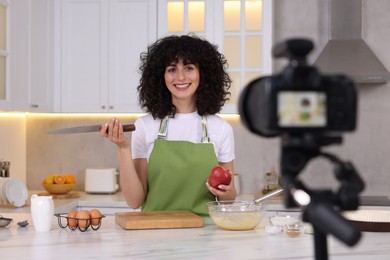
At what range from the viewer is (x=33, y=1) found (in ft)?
14.4

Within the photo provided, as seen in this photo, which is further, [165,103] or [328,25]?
[328,25]

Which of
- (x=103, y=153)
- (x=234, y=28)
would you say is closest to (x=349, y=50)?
(x=234, y=28)

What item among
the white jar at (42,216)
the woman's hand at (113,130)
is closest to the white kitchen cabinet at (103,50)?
the woman's hand at (113,130)

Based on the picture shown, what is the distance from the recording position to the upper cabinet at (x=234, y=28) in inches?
176

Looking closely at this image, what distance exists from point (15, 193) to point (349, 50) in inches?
93.3

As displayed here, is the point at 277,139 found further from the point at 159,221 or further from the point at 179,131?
the point at 159,221

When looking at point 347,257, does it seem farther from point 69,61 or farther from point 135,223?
point 69,61

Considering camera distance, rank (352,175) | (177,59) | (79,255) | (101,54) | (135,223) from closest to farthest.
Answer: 1. (352,175)
2. (79,255)
3. (135,223)
4. (177,59)
5. (101,54)

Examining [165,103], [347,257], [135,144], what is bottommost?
[347,257]

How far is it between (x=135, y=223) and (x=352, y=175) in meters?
1.60

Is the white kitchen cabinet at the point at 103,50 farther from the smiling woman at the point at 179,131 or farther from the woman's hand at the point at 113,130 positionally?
A: the woman's hand at the point at 113,130

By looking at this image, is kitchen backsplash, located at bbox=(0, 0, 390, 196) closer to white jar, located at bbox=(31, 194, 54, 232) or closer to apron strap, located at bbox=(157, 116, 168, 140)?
apron strap, located at bbox=(157, 116, 168, 140)

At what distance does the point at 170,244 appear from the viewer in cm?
211

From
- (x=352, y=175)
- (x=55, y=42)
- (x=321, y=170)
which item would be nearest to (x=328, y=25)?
(x=321, y=170)
